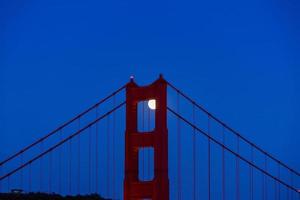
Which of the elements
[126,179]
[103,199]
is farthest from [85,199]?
[126,179]

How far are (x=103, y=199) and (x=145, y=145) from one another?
18.2 meters

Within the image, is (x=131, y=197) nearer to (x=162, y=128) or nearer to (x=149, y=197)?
(x=149, y=197)

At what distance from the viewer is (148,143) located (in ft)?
67.6

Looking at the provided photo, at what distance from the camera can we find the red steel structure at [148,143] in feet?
66.1

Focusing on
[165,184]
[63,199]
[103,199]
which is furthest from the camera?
[103,199]

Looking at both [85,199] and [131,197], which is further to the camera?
[85,199]

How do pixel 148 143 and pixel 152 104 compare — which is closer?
pixel 148 143

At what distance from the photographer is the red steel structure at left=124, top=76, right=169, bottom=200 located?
2016 centimetres

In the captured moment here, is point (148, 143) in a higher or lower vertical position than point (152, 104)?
lower

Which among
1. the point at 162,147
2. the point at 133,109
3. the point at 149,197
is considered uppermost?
the point at 133,109

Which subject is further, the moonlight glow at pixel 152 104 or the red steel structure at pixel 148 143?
the moonlight glow at pixel 152 104

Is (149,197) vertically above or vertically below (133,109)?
below

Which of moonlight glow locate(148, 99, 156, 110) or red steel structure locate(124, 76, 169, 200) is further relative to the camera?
moonlight glow locate(148, 99, 156, 110)

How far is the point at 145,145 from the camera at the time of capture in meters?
20.6
